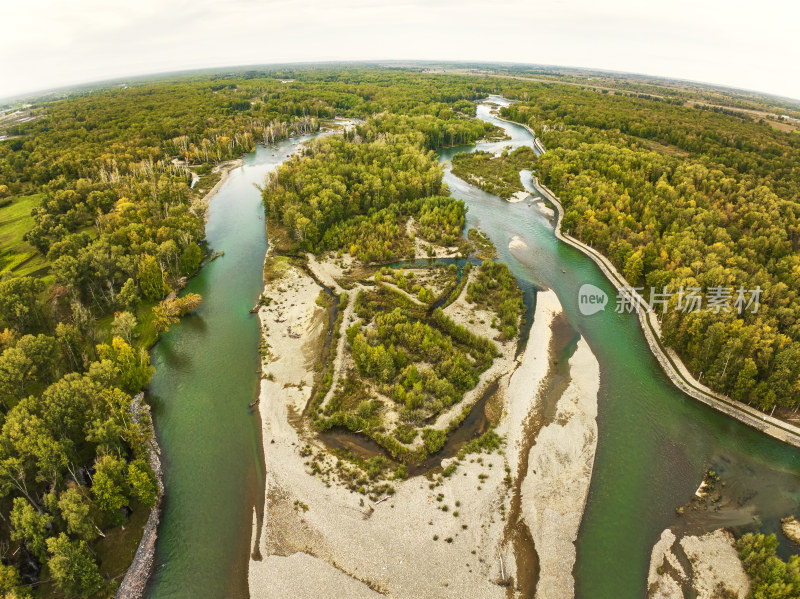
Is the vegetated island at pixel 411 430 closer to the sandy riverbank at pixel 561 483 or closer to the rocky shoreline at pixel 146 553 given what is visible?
the sandy riverbank at pixel 561 483

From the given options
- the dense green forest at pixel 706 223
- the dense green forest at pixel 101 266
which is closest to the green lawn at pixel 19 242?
the dense green forest at pixel 101 266

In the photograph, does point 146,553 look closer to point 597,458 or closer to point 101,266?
point 597,458

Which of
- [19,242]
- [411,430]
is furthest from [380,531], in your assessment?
[19,242]

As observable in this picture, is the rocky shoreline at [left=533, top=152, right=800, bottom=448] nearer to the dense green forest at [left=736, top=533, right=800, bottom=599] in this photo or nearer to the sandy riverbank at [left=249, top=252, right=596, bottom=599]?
the dense green forest at [left=736, top=533, right=800, bottom=599]

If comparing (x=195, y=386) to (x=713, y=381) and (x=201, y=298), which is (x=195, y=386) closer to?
(x=201, y=298)

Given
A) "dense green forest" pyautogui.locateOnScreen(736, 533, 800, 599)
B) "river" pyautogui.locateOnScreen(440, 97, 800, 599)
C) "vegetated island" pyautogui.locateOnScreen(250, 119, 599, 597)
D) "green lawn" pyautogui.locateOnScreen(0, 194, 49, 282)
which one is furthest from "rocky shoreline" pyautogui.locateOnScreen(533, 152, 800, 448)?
"green lawn" pyautogui.locateOnScreen(0, 194, 49, 282)

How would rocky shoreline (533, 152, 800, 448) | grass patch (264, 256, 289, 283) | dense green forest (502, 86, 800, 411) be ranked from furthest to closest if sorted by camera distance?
grass patch (264, 256, 289, 283)
dense green forest (502, 86, 800, 411)
rocky shoreline (533, 152, 800, 448)
